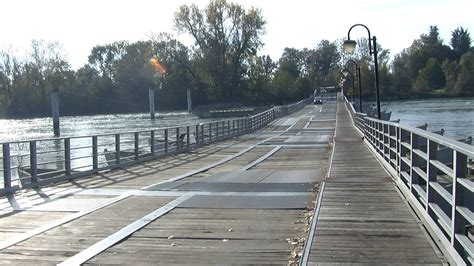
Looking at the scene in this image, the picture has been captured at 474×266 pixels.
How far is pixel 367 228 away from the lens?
7582mm

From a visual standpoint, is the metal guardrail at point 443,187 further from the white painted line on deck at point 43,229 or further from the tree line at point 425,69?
the tree line at point 425,69

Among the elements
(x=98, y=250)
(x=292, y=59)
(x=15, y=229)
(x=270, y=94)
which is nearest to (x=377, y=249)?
(x=98, y=250)

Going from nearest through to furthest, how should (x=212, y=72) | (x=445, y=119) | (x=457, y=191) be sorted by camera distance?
1. (x=457, y=191)
2. (x=445, y=119)
3. (x=212, y=72)

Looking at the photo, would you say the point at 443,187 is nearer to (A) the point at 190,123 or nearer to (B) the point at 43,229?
(B) the point at 43,229

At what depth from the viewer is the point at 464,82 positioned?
140 m

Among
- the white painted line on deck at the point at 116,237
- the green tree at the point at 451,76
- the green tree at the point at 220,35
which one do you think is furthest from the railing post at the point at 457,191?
the green tree at the point at 451,76

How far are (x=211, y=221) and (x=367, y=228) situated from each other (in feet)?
7.45

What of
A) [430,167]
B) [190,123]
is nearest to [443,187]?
[430,167]

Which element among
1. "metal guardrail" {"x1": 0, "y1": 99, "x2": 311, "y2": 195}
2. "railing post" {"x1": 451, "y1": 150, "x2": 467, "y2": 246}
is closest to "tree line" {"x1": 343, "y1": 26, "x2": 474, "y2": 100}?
"metal guardrail" {"x1": 0, "y1": 99, "x2": 311, "y2": 195}

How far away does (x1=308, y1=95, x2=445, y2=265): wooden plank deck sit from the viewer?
242 inches

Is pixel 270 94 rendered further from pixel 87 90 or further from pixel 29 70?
pixel 29 70

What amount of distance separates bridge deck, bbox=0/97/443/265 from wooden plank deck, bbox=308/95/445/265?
0.04 feet

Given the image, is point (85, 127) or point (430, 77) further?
point (430, 77)

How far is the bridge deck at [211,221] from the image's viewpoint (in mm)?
6434
